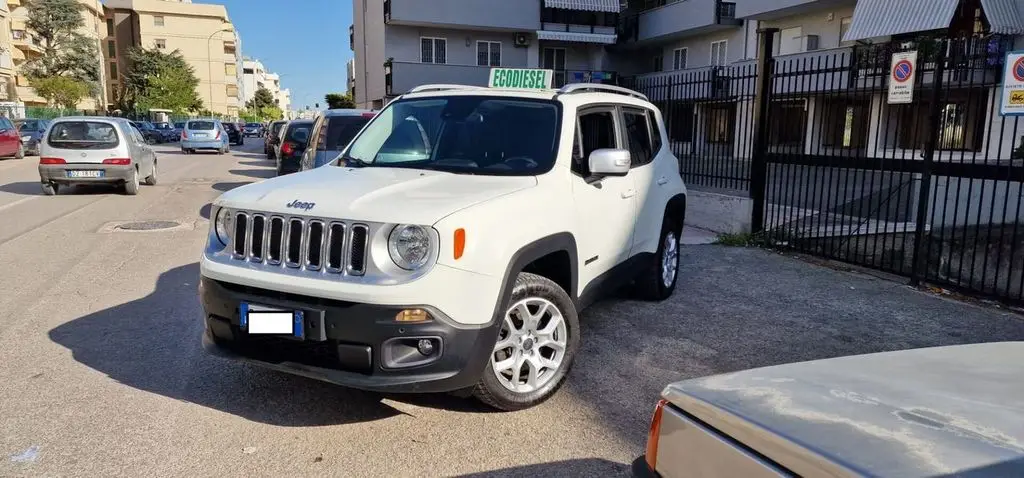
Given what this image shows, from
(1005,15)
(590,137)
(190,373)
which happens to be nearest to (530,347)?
(590,137)

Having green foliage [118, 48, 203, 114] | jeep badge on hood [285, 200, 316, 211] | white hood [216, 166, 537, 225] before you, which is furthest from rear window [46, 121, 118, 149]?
green foliage [118, 48, 203, 114]

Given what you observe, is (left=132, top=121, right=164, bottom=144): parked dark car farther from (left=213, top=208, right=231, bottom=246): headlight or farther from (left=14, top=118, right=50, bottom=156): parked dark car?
(left=213, top=208, right=231, bottom=246): headlight

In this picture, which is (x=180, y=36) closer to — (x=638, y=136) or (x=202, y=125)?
(x=202, y=125)

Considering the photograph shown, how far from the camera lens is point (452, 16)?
32.7 m

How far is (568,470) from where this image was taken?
3.44 meters

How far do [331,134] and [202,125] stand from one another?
2496cm

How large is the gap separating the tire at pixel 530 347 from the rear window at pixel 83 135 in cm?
1306

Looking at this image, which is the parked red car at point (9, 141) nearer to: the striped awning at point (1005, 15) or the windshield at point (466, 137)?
the windshield at point (466, 137)

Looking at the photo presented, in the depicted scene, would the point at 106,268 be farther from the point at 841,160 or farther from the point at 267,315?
the point at 841,160

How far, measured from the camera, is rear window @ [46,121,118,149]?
1391 centimetres

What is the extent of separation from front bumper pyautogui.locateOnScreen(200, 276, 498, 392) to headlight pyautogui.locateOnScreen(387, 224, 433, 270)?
0.25 meters

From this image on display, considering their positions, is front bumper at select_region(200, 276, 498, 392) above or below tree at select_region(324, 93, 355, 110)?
below

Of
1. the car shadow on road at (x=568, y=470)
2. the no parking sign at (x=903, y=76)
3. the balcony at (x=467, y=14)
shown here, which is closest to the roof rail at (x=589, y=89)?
the car shadow on road at (x=568, y=470)

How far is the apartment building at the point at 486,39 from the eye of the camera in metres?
32.6
